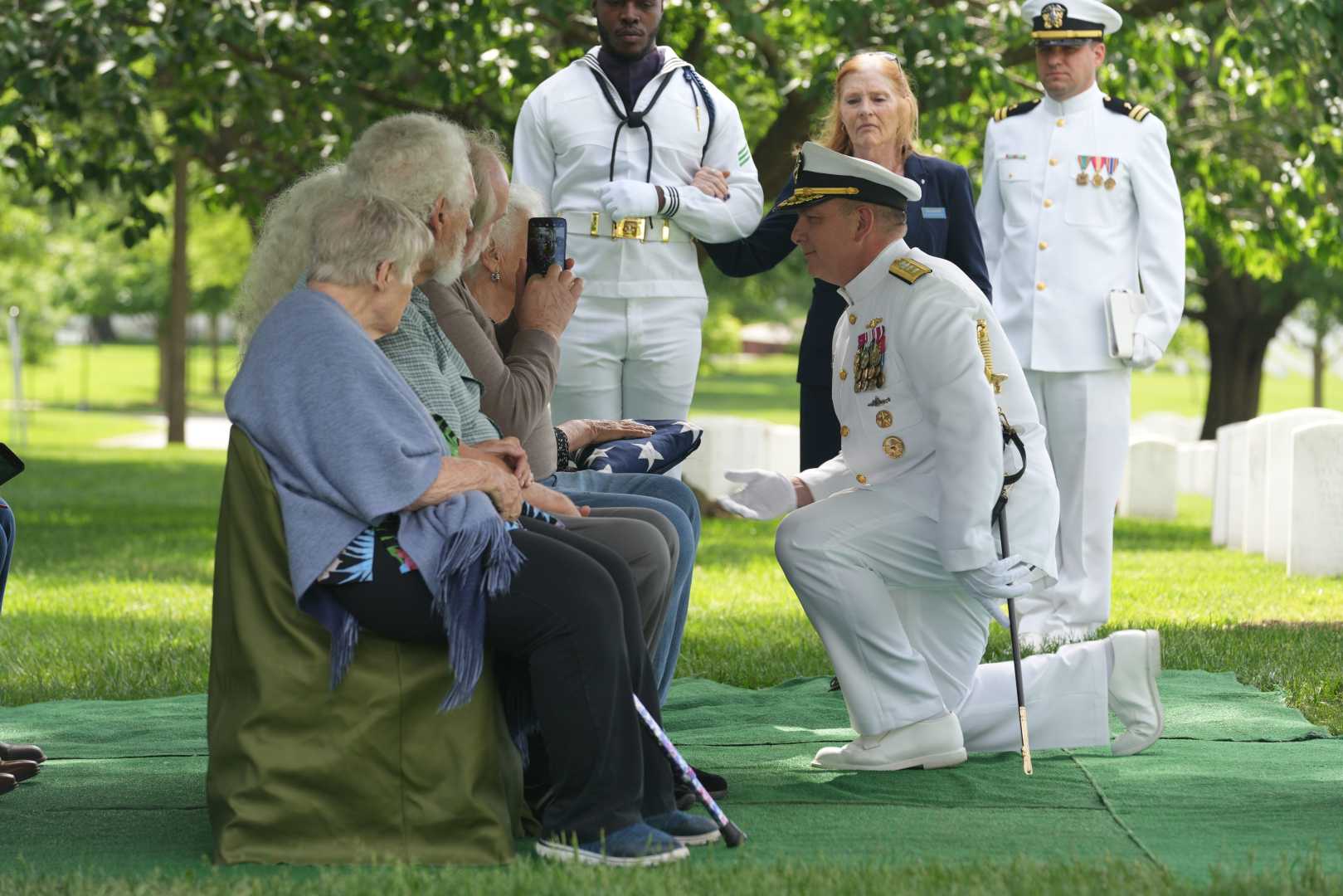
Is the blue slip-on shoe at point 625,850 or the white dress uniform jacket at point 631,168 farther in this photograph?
the white dress uniform jacket at point 631,168

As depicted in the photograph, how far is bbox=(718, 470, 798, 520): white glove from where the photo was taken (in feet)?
16.9

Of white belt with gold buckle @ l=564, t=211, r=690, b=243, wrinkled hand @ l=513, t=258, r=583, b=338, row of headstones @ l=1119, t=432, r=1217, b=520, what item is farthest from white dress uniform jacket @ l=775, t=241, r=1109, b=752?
row of headstones @ l=1119, t=432, r=1217, b=520

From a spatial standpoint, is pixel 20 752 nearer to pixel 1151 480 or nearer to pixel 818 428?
pixel 818 428

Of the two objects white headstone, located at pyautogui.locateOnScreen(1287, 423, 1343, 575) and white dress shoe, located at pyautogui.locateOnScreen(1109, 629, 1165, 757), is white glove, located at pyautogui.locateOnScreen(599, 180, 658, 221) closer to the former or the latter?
white dress shoe, located at pyautogui.locateOnScreen(1109, 629, 1165, 757)

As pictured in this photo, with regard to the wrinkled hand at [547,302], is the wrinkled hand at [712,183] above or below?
above

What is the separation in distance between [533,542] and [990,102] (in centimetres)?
887

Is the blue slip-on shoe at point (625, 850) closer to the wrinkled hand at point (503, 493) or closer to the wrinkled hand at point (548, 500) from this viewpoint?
the wrinkled hand at point (503, 493)

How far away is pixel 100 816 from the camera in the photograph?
4.47 meters

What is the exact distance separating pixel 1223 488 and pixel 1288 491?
2.52 metres

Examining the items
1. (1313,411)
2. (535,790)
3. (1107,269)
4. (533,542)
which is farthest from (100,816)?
(1313,411)

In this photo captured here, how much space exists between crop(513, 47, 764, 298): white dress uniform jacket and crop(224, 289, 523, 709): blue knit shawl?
7.11 feet

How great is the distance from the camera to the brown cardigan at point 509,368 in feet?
15.0

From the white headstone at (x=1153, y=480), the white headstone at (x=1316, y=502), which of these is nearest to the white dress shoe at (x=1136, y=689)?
the white headstone at (x=1316, y=502)

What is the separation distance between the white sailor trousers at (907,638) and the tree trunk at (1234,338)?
65.0 feet
